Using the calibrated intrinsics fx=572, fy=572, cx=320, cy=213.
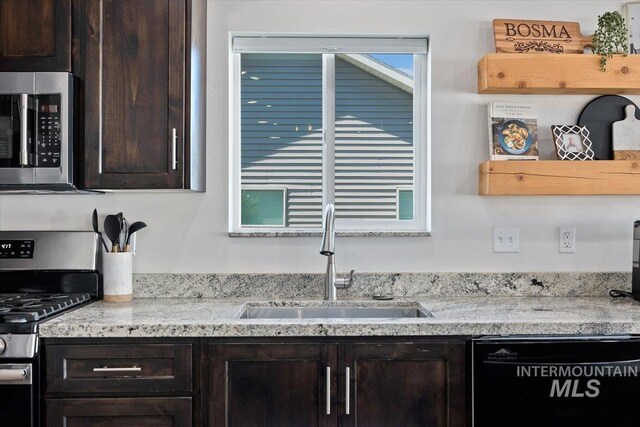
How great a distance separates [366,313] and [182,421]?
Answer: 829mm

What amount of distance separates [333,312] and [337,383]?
20.6 inches

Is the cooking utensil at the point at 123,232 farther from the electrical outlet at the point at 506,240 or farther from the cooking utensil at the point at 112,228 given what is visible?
the electrical outlet at the point at 506,240

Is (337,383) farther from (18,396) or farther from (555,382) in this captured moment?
(18,396)

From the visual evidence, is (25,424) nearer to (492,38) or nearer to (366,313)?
(366,313)

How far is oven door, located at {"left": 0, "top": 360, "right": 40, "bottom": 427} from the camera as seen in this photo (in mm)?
1694

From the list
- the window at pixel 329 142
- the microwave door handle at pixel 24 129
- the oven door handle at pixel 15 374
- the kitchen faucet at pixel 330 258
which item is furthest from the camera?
the window at pixel 329 142

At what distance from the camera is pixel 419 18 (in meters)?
2.44

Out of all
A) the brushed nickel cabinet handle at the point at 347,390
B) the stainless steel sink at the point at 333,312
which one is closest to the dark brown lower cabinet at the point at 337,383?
the brushed nickel cabinet handle at the point at 347,390

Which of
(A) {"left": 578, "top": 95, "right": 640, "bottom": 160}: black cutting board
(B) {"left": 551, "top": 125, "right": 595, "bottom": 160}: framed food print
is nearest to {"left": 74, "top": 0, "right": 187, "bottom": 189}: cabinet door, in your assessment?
(B) {"left": 551, "top": 125, "right": 595, "bottom": 160}: framed food print

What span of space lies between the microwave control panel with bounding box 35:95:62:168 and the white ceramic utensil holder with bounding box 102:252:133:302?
0.42 m

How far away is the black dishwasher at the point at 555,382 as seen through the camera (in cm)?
177

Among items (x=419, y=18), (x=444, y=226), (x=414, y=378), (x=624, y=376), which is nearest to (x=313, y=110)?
(x=419, y=18)

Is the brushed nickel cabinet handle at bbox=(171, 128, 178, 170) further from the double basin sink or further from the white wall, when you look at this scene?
the double basin sink

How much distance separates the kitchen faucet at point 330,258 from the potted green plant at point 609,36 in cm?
122
